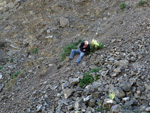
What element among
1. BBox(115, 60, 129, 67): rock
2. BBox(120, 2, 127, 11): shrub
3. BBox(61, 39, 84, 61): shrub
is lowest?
BBox(61, 39, 84, 61): shrub

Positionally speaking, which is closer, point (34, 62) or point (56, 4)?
point (34, 62)

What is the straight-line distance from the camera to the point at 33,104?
4.93 meters

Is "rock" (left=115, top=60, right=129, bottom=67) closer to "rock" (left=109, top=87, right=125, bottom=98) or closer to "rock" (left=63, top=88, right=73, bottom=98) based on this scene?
"rock" (left=109, top=87, right=125, bottom=98)

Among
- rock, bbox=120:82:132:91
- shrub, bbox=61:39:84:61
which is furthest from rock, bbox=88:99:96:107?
shrub, bbox=61:39:84:61

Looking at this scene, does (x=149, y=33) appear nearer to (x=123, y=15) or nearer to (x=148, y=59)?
(x=148, y=59)

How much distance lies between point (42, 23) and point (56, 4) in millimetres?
1893

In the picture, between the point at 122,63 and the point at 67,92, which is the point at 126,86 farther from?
the point at 67,92

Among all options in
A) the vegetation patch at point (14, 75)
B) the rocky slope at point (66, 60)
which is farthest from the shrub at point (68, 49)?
the vegetation patch at point (14, 75)

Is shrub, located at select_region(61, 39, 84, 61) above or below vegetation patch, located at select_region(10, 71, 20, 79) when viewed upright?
above

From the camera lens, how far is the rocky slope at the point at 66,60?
4.31 meters

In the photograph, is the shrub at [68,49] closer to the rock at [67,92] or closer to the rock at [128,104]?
the rock at [67,92]

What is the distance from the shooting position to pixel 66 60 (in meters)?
7.12

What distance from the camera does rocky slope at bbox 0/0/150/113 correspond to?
4.31 meters

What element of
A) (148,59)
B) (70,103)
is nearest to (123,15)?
(148,59)
